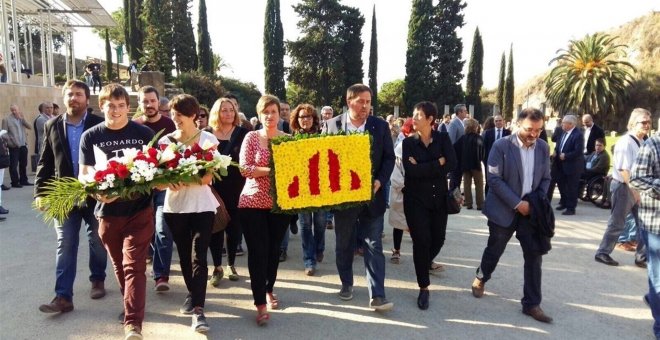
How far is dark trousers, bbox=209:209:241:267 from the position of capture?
193 inches

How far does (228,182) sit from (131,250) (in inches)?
61.6

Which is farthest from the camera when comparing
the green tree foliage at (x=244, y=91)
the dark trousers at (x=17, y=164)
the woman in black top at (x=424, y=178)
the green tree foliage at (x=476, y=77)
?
the green tree foliage at (x=476, y=77)

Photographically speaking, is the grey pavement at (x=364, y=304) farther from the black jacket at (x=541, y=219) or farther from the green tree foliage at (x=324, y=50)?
the green tree foliage at (x=324, y=50)

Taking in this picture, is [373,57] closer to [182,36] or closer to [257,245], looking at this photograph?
[182,36]

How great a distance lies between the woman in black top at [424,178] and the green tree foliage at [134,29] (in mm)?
35842

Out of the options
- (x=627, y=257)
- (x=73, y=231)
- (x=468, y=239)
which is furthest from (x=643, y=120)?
(x=73, y=231)

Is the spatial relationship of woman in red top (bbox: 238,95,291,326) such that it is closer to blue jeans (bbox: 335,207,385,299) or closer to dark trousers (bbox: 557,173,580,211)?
blue jeans (bbox: 335,207,385,299)

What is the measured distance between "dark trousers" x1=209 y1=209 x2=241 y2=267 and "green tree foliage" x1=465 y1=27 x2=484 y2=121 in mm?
39548

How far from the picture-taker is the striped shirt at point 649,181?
368 cm

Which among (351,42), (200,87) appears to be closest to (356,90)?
(200,87)

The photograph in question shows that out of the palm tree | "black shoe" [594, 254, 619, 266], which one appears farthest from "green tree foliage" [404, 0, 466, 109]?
"black shoe" [594, 254, 619, 266]

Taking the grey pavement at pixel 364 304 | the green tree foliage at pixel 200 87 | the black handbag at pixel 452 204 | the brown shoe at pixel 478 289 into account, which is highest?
the green tree foliage at pixel 200 87

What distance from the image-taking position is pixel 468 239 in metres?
6.88

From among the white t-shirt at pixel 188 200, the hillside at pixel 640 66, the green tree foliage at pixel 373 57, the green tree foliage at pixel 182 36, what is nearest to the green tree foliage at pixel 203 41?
the green tree foliage at pixel 182 36
